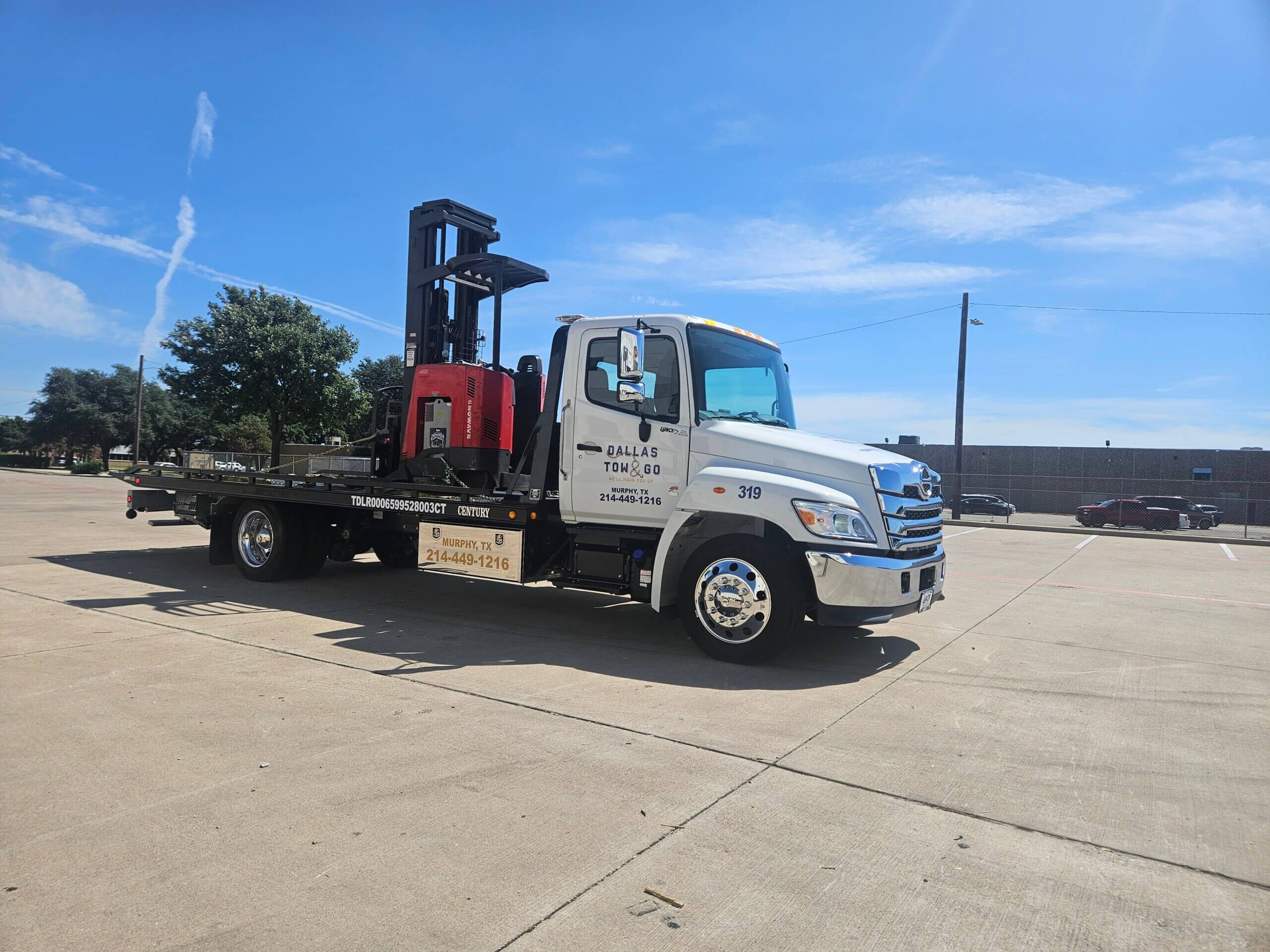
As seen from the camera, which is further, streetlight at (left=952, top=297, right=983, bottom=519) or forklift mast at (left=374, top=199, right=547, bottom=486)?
streetlight at (left=952, top=297, right=983, bottom=519)

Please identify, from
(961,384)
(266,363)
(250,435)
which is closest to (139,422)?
(250,435)

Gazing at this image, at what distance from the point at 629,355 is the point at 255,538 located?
6.16 m

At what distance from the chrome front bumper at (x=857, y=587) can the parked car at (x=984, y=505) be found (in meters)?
35.8

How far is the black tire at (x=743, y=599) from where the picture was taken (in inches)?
245

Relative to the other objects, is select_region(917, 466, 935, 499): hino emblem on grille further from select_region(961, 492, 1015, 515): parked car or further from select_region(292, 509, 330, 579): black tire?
select_region(961, 492, 1015, 515): parked car

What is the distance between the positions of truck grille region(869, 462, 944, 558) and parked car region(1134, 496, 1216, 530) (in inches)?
1304

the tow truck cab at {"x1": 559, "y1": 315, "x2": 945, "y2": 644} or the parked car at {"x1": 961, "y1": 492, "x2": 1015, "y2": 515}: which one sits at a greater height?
the tow truck cab at {"x1": 559, "y1": 315, "x2": 945, "y2": 644}

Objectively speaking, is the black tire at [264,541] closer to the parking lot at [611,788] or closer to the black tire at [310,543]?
the black tire at [310,543]

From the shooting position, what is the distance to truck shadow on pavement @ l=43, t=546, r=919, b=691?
20.6ft

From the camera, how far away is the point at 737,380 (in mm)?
7219

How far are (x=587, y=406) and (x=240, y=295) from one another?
1297 inches

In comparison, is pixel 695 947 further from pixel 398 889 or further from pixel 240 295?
pixel 240 295

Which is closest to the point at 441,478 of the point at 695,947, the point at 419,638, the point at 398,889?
the point at 419,638

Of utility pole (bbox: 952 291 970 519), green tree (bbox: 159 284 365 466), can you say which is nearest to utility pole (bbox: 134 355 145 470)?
utility pole (bbox: 952 291 970 519)
